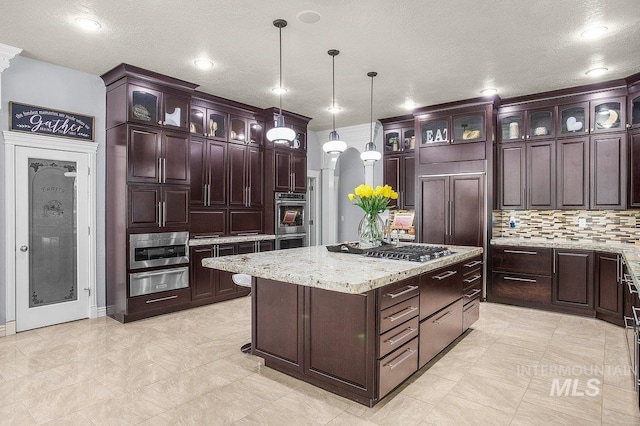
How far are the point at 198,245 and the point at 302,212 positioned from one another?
213cm

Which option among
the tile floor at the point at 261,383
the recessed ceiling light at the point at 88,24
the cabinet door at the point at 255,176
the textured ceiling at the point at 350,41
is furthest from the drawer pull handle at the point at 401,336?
the cabinet door at the point at 255,176

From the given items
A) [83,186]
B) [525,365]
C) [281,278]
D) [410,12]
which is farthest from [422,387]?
[83,186]

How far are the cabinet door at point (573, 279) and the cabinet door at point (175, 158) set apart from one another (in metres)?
4.81

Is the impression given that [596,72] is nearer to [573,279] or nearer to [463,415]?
[573,279]

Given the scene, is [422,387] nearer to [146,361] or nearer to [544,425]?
[544,425]

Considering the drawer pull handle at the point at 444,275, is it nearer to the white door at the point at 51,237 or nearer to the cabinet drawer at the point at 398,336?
the cabinet drawer at the point at 398,336

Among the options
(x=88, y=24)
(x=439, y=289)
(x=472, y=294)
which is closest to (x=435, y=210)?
(x=472, y=294)

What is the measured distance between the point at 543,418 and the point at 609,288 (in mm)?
2811

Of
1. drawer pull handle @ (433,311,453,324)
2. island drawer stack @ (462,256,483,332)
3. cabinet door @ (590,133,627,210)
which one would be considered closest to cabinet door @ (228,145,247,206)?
island drawer stack @ (462,256,483,332)

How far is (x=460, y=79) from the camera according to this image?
4.61m

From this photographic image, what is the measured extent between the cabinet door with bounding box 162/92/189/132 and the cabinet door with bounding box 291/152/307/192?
203 cm

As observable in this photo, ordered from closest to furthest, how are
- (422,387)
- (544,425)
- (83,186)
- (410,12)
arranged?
(544,425), (422,387), (410,12), (83,186)

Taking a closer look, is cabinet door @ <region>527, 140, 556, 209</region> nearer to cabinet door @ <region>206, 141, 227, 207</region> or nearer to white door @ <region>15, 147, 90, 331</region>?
cabinet door @ <region>206, 141, 227, 207</region>

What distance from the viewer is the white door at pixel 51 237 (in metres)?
3.97
